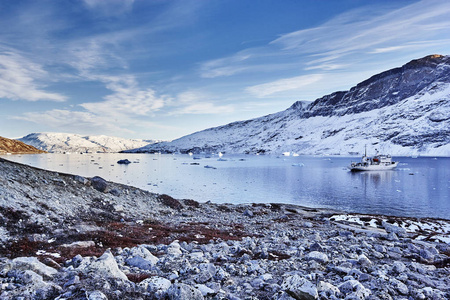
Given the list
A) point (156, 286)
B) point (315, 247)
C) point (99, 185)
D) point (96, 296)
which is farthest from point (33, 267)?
point (99, 185)

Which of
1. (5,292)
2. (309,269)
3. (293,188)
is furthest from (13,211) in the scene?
(293,188)

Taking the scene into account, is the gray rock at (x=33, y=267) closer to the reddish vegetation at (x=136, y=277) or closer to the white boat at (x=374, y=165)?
the reddish vegetation at (x=136, y=277)

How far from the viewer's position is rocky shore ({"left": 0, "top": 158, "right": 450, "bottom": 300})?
6.22 metres

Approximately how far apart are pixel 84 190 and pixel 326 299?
21012 mm

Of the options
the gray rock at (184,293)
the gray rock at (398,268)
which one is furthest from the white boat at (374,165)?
the gray rock at (184,293)

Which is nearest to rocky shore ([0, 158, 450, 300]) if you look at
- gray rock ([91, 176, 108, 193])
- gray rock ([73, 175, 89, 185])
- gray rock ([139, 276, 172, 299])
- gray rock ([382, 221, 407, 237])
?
gray rock ([139, 276, 172, 299])

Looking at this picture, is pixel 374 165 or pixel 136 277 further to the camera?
pixel 374 165

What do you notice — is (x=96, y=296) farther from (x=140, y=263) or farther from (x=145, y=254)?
(x=145, y=254)

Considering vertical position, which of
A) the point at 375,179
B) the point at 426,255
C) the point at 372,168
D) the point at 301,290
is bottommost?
the point at 375,179

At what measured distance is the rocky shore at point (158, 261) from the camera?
20.4 ft

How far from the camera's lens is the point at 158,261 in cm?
928

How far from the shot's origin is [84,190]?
2209cm

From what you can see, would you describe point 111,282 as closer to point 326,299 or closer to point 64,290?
point 64,290

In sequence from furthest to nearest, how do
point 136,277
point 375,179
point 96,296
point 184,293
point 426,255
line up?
point 375,179, point 426,255, point 136,277, point 184,293, point 96,296
